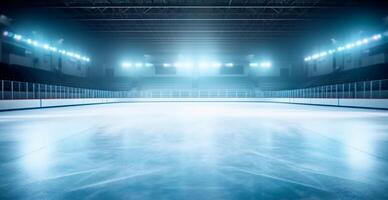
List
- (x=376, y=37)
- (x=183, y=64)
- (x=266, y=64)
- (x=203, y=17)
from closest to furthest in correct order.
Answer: (x=203, y=17)
(x=376, y=37)
(x=183, y=64)
(x=266, y=64)

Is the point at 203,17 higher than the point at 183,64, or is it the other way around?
the point at 203,17

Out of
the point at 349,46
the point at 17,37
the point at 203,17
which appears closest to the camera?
the point at 203,17

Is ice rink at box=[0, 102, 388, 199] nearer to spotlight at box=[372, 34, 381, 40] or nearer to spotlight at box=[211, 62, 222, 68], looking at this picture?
spotlight at box=[372, 34, 381, 40]

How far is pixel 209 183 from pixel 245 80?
→ 38.9m

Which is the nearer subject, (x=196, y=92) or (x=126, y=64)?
(x=196, y=92)

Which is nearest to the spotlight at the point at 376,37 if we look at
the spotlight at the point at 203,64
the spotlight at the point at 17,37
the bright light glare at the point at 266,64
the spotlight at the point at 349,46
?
the spotlight at the point at 349,46

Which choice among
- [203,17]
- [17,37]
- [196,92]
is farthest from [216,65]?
[17,37]

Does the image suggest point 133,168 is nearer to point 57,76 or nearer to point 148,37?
point 148,37

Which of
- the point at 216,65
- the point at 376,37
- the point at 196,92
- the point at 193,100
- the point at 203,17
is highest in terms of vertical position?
the point at 203,17

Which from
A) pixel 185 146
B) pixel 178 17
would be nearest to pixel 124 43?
pixel 178 17

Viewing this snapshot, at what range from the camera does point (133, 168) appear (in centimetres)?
288

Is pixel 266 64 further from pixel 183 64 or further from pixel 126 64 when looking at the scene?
pixel 126 64

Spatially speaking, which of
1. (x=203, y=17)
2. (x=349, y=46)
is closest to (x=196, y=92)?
(x=203, y=17)

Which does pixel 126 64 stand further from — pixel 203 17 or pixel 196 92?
pixel 203 17
